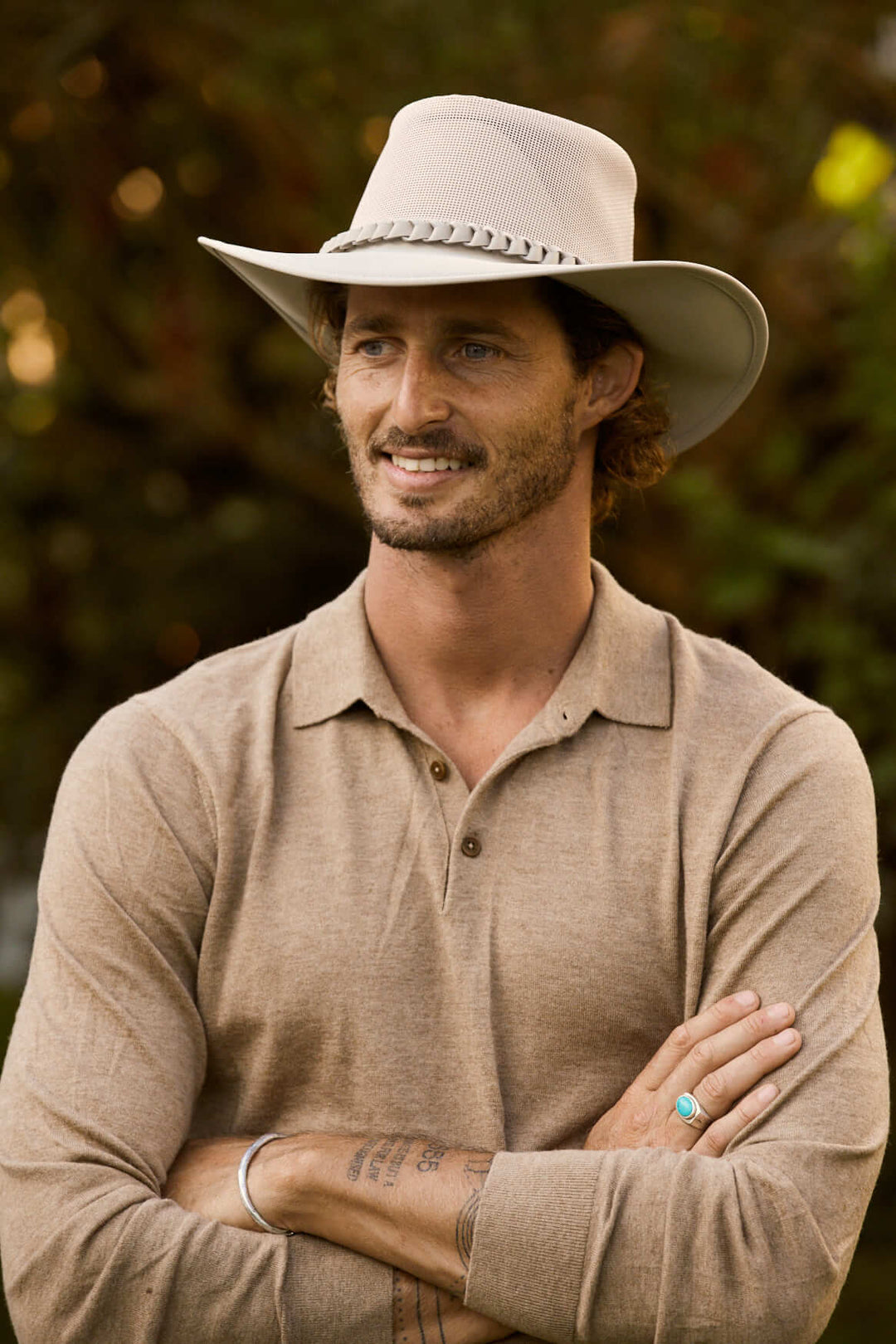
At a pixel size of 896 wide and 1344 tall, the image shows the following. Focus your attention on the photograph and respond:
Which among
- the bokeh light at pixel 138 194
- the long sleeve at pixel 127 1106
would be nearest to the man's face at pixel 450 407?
the long sleeve at pixel 127 1106

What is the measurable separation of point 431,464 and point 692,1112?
3.50 ft

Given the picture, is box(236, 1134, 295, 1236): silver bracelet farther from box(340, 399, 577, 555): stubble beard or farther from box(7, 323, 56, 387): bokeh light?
box(7, 323, 56, 387): bokeh light

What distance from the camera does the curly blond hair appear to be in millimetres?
2715

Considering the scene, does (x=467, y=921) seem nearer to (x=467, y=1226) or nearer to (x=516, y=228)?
(x=467, y=1226)

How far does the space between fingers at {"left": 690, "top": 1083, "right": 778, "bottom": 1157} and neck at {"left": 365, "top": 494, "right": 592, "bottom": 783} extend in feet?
2.21

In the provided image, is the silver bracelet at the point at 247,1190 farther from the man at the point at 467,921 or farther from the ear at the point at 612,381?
the ear at the point at 612,381

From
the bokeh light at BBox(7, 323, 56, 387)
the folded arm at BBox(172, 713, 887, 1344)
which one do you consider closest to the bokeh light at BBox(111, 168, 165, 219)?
the bokeh light at BBox(7, 323, 56, 387)

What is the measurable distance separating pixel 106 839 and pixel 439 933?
55cm

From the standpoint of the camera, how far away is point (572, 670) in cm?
278

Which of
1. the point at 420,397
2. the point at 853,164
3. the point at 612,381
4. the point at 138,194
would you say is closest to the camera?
the point at 420,397

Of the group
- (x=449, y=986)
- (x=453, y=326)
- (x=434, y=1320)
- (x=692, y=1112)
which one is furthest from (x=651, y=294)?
(x=434, y=1320)

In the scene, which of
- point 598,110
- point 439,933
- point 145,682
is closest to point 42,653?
point 145,682

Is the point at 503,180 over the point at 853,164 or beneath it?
beneath

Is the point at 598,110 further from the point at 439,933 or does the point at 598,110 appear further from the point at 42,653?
the point at 439,933
